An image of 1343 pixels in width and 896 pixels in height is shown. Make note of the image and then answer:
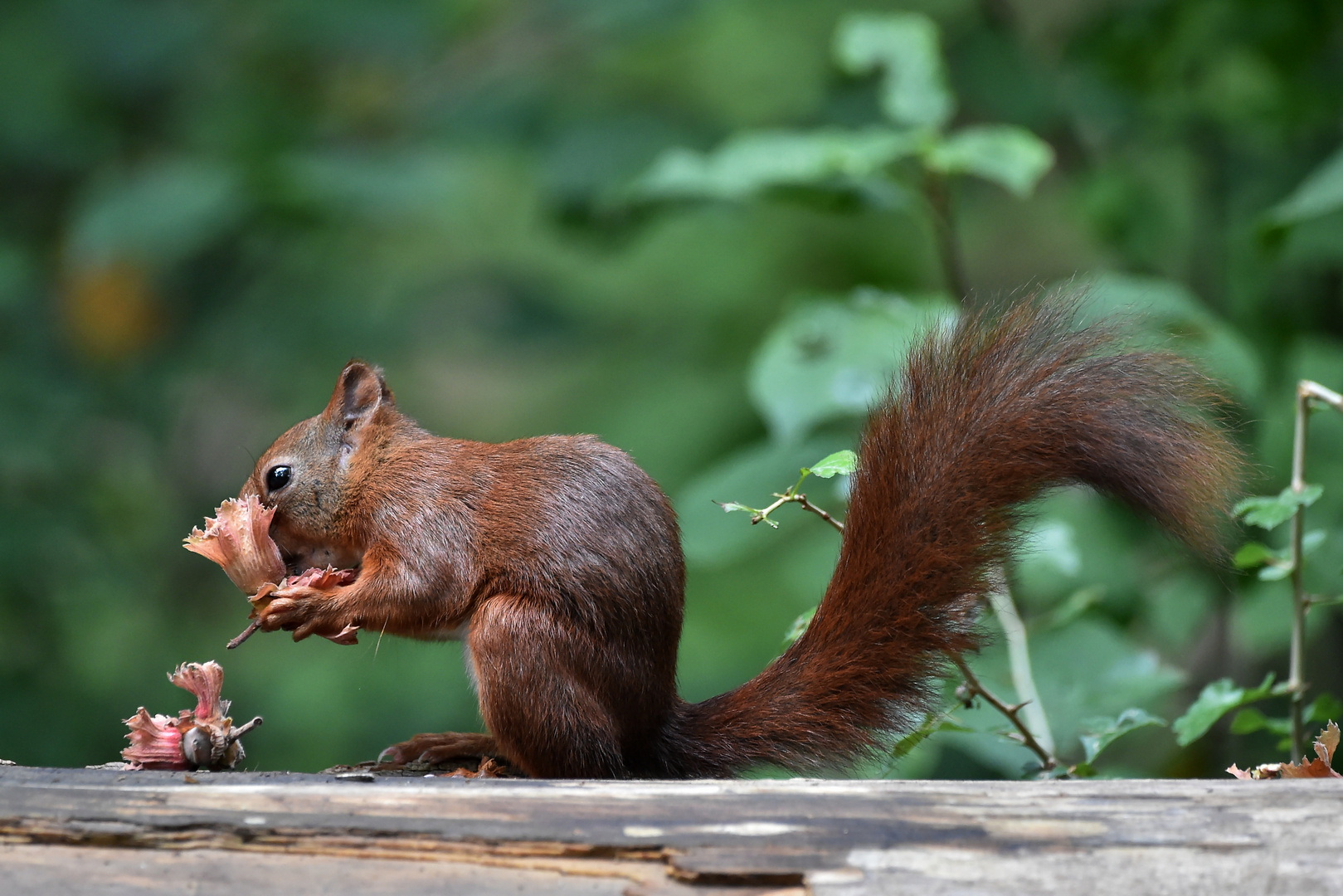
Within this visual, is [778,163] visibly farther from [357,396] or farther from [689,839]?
[689,839]

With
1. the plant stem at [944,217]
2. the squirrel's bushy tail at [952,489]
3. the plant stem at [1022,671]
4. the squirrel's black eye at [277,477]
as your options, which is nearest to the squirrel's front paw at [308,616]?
the squirrel's black eye at [277,477]

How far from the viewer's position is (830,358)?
90.5 inches

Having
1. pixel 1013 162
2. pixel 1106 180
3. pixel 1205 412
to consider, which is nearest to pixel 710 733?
pixel 1205 412

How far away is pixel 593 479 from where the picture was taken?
5.73 ft

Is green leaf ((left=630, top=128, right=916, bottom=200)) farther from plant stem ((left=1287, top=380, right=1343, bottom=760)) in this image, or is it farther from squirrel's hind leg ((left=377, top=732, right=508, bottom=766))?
squirrel's hind leg ((left=377, top=732, right=508, bottom=766))

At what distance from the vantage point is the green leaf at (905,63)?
2.47 m

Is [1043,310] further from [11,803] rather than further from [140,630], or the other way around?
[140,630]

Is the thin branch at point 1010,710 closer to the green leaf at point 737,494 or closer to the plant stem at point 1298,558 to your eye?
the plant stem at point 1298,558

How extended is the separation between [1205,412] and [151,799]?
142cm

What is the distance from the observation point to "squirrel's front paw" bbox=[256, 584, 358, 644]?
1687mm

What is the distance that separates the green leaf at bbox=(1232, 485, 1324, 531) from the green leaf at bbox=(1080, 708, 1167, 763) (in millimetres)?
306

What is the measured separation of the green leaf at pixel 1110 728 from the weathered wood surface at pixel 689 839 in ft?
1.12

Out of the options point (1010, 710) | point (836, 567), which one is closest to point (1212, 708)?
point (1010, 710)

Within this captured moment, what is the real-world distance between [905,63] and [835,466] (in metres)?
1.29
